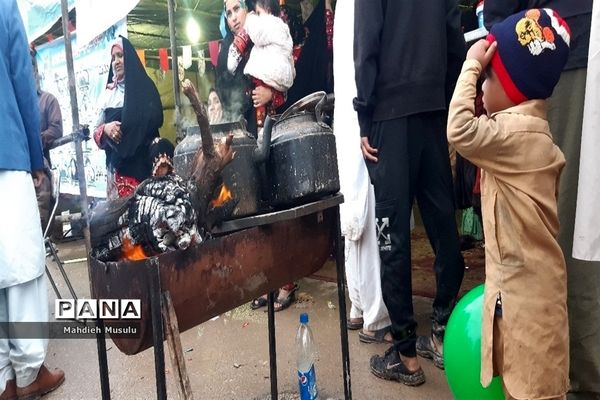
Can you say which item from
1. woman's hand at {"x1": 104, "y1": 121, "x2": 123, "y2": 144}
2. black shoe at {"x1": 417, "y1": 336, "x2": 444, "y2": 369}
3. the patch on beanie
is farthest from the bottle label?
woman's hand at {"x1": 104, "y1": 121, "x2": 123, "y2": 144}

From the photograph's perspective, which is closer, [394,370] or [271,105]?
[394,370]

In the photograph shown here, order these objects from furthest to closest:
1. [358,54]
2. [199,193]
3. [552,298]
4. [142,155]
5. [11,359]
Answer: [142,155] → [11,359] → [358,54] → [552,298] → [199,193]

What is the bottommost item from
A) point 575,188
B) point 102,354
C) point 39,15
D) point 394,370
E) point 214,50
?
point 394,370

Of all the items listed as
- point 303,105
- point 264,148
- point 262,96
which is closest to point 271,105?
point 262,96

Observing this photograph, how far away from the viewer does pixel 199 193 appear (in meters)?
1.52

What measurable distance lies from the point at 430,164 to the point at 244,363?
5.63ft

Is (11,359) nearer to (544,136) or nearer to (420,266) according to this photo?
(544,136)

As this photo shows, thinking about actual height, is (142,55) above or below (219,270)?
above

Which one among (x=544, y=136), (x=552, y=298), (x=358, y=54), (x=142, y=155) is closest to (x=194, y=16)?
(x=142, y=155)

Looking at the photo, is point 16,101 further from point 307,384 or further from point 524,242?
point 524,242

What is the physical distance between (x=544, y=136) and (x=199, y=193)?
4.00ft

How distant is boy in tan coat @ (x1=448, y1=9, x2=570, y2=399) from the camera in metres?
1.60

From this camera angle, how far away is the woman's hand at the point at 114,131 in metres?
4.82

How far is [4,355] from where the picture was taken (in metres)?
2.72
